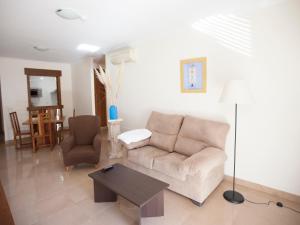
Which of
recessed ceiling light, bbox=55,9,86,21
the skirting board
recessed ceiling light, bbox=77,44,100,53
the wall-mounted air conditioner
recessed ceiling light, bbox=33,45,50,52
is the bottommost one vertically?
the skirting board

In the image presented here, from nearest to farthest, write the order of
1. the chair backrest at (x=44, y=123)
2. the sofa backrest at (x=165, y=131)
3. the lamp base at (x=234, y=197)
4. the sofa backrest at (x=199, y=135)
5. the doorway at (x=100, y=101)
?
the lamp base at (x=234, y=197), the sofa backrest at (x=199, y=135), the sofa backrest at (x=165, y=131), the chair backrest at (x=44, y=123), the doorway at (x=100, y=101)

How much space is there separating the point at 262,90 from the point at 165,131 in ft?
4.87

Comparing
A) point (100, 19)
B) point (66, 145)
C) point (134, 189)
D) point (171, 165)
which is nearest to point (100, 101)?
point (66, 145)

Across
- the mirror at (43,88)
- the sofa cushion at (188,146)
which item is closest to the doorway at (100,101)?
the mirror at (43,88)

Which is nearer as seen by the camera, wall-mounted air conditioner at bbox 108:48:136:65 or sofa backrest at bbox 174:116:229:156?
sofa backrest at bbox 174:116:229:156

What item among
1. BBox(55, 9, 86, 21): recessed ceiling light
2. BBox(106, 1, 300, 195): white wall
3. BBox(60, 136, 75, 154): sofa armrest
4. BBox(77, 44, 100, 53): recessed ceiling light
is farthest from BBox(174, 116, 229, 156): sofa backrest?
BBox(77, 44, 100, 53): recessed ceiling light

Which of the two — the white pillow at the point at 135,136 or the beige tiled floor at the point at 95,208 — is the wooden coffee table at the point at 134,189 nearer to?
the beige tiled floor at the point at 95,208

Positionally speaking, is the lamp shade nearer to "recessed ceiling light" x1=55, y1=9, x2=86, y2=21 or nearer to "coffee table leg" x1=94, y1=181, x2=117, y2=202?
"coffee table leg" x1=94, y1=181, x2=117, y2=202

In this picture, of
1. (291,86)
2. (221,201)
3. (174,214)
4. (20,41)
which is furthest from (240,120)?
(20,41)

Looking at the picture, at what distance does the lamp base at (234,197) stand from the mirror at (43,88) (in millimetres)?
5525

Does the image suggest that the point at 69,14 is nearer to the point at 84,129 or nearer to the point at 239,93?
the point at 84,129

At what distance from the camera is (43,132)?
163 inches

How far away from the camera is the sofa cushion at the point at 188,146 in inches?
96.1

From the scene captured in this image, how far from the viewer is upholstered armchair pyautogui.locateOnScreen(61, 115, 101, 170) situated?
2.99m
